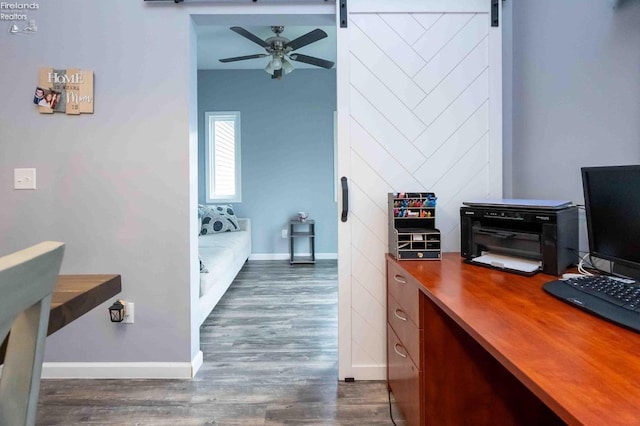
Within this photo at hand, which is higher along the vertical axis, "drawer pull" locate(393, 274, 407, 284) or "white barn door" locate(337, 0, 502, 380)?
"white barn door" locate(337, 0, 502, 380)

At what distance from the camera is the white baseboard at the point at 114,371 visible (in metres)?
1.88

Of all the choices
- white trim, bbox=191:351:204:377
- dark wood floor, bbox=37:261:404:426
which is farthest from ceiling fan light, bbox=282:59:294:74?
white trim, bbox=191:351:204:377

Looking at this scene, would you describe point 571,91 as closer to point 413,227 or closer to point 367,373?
point 413,227

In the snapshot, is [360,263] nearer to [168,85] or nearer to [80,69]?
[168,85]

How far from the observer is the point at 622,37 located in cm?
119

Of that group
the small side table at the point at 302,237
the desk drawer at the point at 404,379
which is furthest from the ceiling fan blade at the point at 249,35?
the desk drawer at the point at 404,379

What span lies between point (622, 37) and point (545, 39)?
1.47 ft

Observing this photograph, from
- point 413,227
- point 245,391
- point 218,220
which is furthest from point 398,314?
point 218,220

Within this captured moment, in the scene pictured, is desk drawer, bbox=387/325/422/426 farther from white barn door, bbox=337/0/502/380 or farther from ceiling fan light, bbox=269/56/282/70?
ceiling fan light, bbox=269/56/282/70

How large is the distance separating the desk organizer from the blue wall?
335cm

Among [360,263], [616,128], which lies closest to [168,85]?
[360,263]

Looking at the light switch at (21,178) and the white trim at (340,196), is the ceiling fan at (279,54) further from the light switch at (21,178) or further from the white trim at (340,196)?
the light switch at (21,178)

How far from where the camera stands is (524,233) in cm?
128

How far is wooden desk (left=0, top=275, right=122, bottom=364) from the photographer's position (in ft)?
2.37
